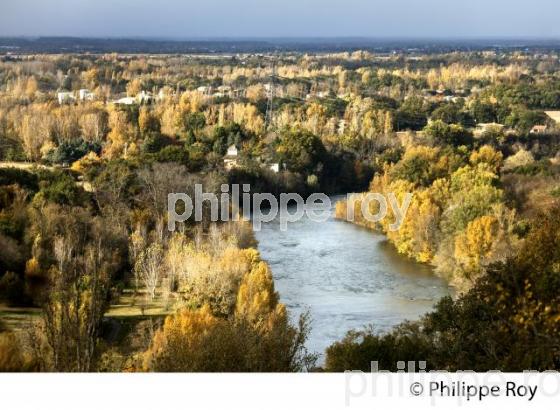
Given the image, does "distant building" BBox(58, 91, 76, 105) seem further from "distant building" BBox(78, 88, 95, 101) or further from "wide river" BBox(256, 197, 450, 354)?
"wide river" BBox(256, 197, 450, 354)

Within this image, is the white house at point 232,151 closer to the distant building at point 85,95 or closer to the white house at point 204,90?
the distant building at point 85,95

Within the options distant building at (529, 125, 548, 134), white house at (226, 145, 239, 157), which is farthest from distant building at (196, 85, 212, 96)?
distant building at (529, 125, 548, 134)

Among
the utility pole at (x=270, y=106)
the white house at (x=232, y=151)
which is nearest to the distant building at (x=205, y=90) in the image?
the utility pole at (x=270, y=106)

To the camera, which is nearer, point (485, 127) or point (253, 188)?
point (253, 188)

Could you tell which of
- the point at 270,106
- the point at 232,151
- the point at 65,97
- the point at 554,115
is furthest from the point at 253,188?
the point at 554,115

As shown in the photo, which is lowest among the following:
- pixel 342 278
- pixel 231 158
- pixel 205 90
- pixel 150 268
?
pixel 342 278

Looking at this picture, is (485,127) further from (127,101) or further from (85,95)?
(85,95)
